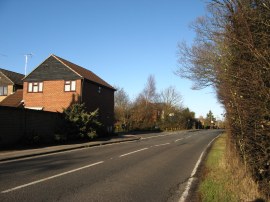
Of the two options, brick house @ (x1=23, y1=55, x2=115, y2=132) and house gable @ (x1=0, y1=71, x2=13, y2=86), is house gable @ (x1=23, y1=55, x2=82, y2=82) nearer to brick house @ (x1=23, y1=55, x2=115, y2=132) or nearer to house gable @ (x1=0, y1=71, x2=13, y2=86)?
brick house @ (x1=23, y1=55, x2=115, y2=132)

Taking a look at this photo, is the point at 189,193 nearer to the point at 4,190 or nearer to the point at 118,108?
the point at 4,190

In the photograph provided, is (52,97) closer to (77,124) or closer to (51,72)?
(51,72)

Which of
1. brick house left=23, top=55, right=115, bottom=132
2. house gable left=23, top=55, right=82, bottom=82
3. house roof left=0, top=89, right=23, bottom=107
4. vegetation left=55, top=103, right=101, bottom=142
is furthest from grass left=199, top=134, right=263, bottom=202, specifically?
house roof left=0, top=89, right=23, bottom=107

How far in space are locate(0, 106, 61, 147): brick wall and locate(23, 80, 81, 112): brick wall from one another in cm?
1051

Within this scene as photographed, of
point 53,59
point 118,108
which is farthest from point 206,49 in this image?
point 118,108

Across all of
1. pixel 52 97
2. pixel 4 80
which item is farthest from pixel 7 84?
pixel 52 97

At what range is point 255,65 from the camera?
683 centimetres

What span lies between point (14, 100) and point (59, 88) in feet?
23.5

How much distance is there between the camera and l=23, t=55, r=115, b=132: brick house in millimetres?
39625

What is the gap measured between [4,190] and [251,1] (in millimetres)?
6917

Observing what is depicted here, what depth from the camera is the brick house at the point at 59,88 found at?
3962 centimetres

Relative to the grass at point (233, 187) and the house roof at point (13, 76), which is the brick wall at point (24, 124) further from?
the house roof at point (13, 76)

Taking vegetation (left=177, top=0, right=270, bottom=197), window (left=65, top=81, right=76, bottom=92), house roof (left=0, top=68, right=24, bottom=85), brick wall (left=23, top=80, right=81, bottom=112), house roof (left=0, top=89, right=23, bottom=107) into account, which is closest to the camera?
vegetation (left=177, top=0, right=270, bottom=197)

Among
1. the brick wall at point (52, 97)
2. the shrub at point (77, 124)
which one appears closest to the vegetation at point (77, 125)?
the shrub at point (77, 124)
